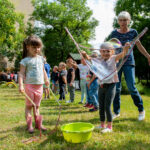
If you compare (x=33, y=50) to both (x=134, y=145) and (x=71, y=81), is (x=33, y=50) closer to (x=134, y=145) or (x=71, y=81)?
(x=134, y=145)

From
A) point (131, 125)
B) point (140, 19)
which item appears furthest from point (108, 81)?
point (140, 19)

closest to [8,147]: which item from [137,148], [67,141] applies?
[67,141]

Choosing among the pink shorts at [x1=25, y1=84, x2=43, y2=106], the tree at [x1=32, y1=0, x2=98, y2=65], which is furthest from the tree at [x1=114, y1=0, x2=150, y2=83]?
the pink shorts at [x1=25, y1=84, x2=43, y2=106]

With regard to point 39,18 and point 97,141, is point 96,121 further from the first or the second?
point 39,18

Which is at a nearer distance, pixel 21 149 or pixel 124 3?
pixel 21 149

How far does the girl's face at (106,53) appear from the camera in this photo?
3059mm

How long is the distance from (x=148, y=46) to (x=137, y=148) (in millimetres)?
18191

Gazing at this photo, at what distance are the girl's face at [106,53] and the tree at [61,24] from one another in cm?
2577

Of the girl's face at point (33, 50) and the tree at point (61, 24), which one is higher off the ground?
the tree at point (61, 24)

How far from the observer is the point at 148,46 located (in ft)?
61.8

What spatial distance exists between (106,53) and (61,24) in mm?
28041

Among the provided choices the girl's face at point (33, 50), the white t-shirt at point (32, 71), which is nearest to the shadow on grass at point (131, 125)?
the white t-shirt at point (32, 71)

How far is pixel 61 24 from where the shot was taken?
29.8 metres

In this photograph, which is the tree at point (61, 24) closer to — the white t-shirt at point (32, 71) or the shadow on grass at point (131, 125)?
the shadow on grass at point (131, 125)
